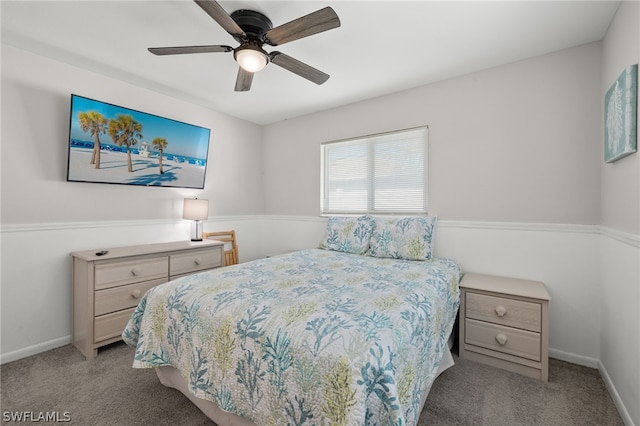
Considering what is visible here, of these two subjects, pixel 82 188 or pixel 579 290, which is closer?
pixel 579 290

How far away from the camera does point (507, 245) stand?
8.11ft

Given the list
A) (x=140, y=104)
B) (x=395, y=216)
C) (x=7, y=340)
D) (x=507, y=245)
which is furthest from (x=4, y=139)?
(x=507, y=245)

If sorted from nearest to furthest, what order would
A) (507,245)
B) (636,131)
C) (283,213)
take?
(636,131) → (507,245) → (283,213)

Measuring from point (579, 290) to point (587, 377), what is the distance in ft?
2.06

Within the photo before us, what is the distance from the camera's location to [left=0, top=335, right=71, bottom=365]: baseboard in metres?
2.18

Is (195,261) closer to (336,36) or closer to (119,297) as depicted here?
(119,297)

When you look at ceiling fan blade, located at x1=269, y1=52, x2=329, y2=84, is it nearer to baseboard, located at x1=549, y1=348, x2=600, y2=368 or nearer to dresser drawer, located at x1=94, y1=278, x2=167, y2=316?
dresser drawer, located at x1=94, y1=278, x2=167, y2=316

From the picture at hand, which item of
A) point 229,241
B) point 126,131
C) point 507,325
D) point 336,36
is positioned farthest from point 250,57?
point 507,325

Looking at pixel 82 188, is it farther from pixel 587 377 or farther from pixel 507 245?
pixel 587 377

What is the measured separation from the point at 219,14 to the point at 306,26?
0.48 m

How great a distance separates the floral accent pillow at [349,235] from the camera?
2.88 metres

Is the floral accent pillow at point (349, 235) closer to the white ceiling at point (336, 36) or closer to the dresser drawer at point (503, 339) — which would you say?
the dresser drawer at point (503, 339)

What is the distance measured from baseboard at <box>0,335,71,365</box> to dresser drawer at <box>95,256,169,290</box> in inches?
28.3

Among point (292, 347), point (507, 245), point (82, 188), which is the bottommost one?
point (292, 347)
